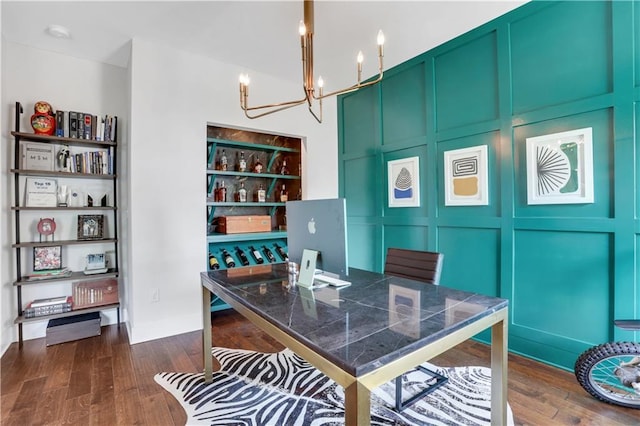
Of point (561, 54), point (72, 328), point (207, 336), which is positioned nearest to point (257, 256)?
point (207, 336)

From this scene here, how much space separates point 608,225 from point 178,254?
3508 millimetres

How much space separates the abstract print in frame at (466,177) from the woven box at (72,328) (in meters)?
3.60

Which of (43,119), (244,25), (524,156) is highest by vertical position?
(244,25)

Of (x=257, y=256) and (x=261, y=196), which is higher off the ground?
(x=261, y=196)

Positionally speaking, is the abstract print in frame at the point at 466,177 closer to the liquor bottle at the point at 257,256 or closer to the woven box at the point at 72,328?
the liquor bottle at the point at 257,256

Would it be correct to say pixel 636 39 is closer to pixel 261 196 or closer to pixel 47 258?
pixel 261 196

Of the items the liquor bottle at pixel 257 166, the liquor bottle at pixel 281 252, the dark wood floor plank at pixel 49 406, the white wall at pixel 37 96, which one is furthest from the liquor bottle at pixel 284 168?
the dark wood floor plank at pixel 49 406

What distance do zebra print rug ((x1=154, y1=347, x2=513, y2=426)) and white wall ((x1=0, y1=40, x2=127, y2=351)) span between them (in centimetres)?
165

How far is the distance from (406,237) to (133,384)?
275 cm

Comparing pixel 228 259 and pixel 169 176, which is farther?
pixel 228 259

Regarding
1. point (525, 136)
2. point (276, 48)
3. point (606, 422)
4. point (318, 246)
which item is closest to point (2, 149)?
point (276, 48)

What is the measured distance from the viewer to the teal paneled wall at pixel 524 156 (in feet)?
6.37

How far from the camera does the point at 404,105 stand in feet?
10.9

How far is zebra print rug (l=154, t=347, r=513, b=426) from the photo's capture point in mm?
1682
